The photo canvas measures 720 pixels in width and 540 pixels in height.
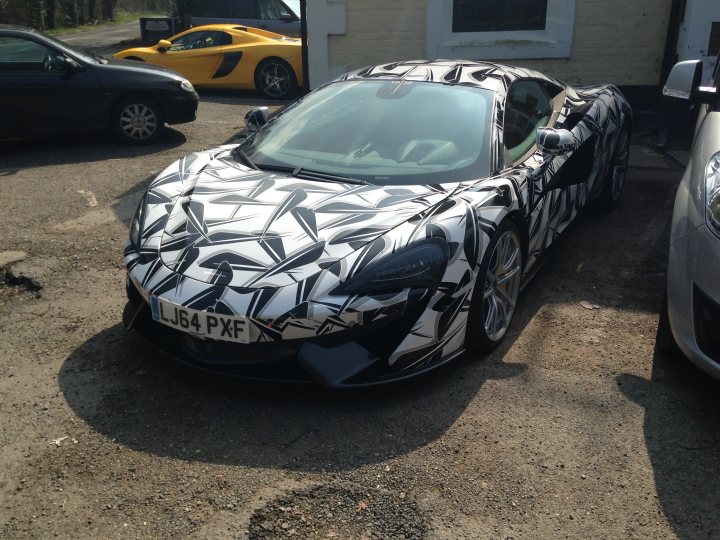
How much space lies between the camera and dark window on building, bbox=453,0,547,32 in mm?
10094

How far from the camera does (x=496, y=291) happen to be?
3.90 metres

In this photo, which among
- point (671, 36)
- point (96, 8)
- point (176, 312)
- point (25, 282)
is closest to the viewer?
point (176, 312)

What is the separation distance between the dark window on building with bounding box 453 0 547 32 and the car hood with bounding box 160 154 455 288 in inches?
277

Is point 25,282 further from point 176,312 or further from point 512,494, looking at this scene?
point 512,494

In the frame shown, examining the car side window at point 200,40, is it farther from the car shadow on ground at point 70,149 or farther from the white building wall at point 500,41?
the car shadow on ground at point 70,149

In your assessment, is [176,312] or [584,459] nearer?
[584,459]

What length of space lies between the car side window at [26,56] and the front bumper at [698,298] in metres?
7.18

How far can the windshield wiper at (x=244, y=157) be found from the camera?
4335 millimetres

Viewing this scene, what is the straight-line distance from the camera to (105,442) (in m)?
3.14

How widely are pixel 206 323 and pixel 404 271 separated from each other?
0.87 meters

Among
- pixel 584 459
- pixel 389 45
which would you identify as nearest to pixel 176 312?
pixel 584 459

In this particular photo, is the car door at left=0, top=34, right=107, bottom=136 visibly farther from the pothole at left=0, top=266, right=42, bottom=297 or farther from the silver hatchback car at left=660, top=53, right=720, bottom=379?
the silver hatchback car at left=660, top=53, right=720, bottom=379

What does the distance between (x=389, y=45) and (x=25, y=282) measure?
699 centimetres

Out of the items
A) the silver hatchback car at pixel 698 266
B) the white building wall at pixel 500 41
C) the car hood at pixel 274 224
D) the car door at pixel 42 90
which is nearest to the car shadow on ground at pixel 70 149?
the car door at pixel 42 90
